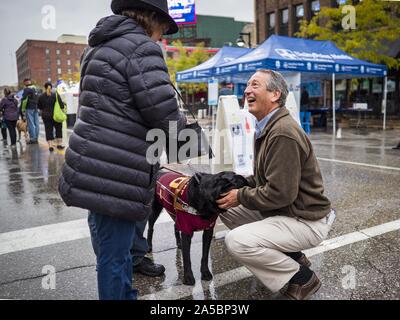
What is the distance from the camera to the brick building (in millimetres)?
95312

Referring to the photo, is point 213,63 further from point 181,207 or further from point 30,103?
point 181,207

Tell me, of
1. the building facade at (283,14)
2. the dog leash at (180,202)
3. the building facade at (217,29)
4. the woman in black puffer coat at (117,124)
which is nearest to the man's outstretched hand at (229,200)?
the dog leash at (180,202)

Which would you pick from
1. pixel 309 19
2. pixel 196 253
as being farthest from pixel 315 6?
pixel 196 253

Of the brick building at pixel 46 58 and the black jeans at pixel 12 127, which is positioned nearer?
the black jeans at pixel 12 127

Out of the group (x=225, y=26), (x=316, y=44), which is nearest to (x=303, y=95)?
(x=316, y=44)

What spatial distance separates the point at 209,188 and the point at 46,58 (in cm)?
10538

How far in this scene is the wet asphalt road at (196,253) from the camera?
10.2ft

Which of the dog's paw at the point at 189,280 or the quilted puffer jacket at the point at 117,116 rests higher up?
the quilted puffer jacket at the point at 117,116

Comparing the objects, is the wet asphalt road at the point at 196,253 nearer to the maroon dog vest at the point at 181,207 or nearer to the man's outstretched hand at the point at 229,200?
the maroon dog vest at the point at 181,207

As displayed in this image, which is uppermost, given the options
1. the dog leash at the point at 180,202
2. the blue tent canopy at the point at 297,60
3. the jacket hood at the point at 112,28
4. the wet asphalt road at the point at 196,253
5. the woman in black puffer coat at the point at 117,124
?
the blue tent canopy at the point at 297,60

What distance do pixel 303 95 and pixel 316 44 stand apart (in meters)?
3.20

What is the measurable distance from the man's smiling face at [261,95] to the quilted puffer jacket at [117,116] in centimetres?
88

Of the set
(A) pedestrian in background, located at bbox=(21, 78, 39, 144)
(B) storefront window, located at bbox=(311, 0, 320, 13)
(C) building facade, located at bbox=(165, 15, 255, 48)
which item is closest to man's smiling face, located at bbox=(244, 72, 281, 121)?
(A) pedestrian in background, located at bbox=(21, 78, 39, 144)

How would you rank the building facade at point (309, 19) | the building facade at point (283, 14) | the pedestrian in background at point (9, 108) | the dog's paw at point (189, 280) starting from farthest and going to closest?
the building facade at point (283, 14) → the building facade at point (309, 19) → the pedestrian in background at point (9, 108) → the dog's paw at point (189, 280)
